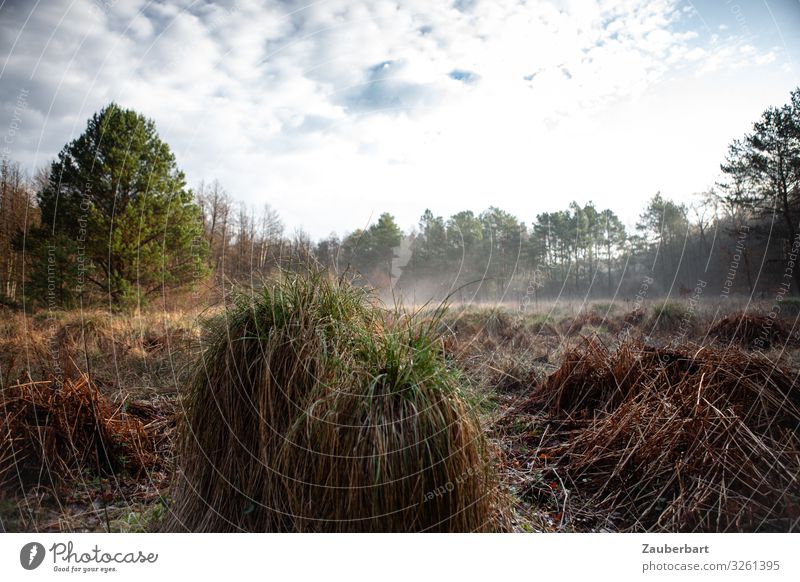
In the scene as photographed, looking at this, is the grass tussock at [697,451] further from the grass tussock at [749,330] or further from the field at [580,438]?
the grass tussock at [749,330]

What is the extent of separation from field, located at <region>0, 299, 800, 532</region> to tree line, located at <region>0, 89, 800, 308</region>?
40cm

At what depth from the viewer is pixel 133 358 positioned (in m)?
6.06

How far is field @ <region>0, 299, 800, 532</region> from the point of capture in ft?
6.64

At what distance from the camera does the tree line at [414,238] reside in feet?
8.30

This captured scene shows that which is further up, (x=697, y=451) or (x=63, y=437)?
(x=63, y=437)

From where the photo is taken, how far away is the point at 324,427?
1553 mm

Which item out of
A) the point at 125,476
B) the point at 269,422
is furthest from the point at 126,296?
the point at 269,422

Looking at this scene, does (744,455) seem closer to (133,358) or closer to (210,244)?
(210,244)

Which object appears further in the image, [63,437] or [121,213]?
[121,213]

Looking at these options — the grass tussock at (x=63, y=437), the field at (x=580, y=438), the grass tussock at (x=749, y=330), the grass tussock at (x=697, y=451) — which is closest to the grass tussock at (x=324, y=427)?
the field at (x=580, y=438)
